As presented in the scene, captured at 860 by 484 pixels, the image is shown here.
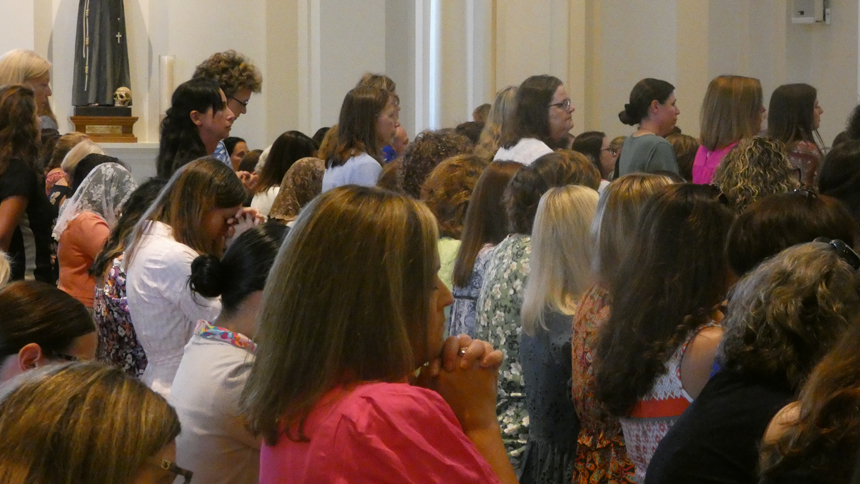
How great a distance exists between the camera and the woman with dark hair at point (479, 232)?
3969mm

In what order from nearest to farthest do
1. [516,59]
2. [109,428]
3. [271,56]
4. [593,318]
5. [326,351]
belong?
[109,428]
[326,351]
[593,318]
[516,59]
[271,56]

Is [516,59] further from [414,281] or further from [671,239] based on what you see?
[414,281]

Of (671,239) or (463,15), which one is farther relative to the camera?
(463,15)

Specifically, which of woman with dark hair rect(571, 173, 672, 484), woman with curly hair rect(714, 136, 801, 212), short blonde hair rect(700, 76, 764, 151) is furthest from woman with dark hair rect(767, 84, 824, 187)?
woman with dark hair rect(571, 173, 672, 484)

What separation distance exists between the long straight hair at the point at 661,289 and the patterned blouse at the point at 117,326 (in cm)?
159

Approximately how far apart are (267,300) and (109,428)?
15.7 inches

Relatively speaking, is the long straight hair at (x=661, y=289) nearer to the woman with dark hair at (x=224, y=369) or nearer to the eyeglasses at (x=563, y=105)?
the woman with dark hair at (x=224, y=369)

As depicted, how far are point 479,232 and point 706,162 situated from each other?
7.18 feet

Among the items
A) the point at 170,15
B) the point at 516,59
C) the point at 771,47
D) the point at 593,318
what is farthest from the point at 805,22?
the point at 593,318

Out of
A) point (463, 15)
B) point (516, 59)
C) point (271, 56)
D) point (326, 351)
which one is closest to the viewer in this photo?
point (326, 351)

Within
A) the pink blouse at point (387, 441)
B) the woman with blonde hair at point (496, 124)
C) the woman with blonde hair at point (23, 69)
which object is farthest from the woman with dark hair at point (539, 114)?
the pink blouse at point (387, 441)

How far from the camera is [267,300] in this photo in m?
1.93

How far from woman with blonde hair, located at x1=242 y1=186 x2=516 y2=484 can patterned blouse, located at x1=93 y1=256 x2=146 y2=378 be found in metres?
1.63

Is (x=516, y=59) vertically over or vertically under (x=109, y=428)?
over
